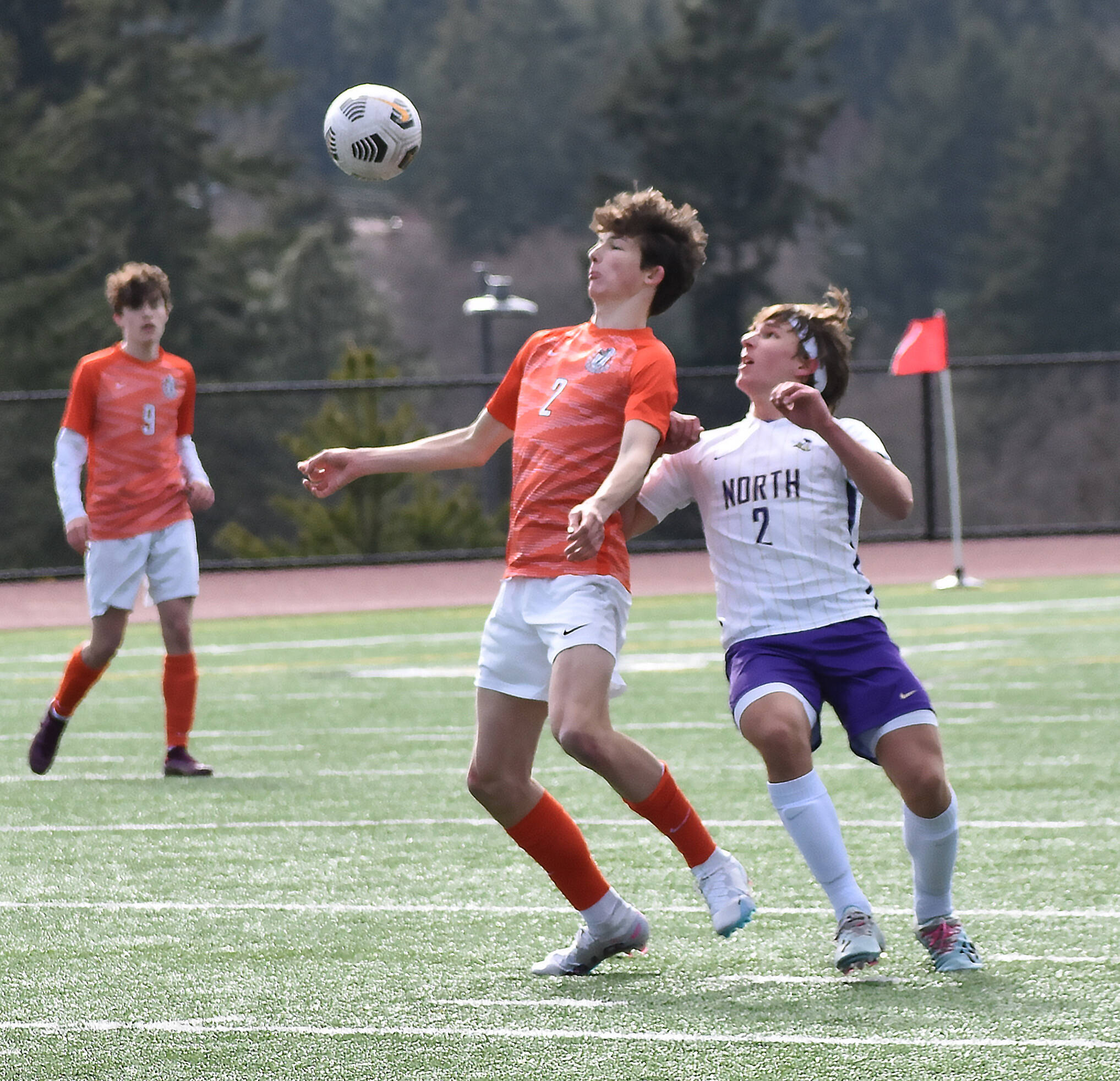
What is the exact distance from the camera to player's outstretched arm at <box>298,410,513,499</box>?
208 inches

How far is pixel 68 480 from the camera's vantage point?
8523 mm

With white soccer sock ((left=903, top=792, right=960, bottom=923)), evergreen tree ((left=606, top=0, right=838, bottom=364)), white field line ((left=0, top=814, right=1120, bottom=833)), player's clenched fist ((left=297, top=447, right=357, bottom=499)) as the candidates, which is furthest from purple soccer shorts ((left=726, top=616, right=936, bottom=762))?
evergreen tree ((left=606, top=0, right=838, bottom=364))

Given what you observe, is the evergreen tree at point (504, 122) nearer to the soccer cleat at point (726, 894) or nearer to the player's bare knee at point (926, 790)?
the soccer cleat at point (726, 894)

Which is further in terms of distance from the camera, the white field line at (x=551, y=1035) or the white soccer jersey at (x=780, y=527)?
the white soccer jersey at (x=780, y=527)

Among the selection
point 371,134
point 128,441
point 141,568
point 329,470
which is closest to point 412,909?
point 329,470

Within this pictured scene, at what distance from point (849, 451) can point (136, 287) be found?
14.5 feet

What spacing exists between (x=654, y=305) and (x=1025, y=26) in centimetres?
7601

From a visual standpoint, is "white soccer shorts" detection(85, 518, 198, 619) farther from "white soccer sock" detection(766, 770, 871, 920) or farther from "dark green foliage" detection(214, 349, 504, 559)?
"dark green foliage" detection(214, 349, 504, 559)

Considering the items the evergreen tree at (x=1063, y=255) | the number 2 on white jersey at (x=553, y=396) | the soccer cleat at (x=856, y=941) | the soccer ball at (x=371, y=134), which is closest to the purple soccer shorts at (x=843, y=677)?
the soccer cleat at (x=856, y=941)

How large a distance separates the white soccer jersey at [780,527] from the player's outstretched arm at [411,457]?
0.49 metres

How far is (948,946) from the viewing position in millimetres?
4797

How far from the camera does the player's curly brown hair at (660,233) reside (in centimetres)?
522

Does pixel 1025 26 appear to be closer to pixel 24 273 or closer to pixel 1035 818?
pixel 24 273

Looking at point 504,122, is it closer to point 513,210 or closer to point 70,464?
point 513,210
